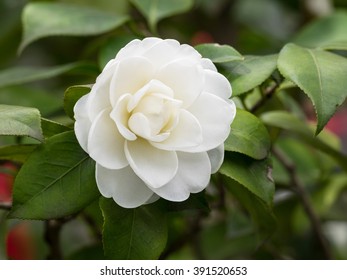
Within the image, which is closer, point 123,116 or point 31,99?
point 123,116

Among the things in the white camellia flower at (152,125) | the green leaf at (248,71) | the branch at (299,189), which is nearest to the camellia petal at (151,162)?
the white camellia flower at (152,125)

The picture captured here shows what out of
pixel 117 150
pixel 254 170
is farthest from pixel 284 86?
pixel 117 150

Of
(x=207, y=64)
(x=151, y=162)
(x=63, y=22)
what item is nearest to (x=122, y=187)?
(x=151, y=162)

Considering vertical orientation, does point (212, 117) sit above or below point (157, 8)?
above

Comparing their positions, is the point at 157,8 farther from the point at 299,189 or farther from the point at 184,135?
the point at 184,135

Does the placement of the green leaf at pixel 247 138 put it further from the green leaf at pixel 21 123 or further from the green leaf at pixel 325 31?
the green leaf at pixel 325 31
